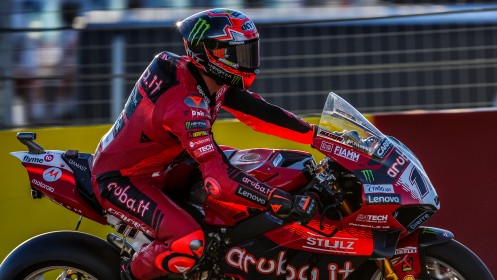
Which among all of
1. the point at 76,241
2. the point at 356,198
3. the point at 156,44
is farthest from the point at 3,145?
the point at 356,198

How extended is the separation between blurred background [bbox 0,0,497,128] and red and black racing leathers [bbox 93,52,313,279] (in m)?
1.87

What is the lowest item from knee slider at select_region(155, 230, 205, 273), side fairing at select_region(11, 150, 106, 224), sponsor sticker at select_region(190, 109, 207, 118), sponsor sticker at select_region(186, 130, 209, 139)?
knee slider at select_region(155, 230, 205, 273)

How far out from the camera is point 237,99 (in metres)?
6.43

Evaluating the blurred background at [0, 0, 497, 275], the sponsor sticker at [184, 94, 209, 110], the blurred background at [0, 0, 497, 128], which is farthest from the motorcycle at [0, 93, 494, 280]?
the blurred background at [0, 0, 497, 128]

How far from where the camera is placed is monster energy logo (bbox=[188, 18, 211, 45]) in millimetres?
5844

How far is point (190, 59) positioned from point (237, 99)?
59 cm

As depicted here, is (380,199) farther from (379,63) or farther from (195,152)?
(379,63)

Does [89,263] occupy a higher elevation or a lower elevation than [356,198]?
lower

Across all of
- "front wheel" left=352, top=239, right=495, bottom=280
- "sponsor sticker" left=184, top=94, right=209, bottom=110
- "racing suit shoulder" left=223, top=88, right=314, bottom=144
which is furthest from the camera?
"racing suit shoulder" left=223, top=88, right=314, bottom=144

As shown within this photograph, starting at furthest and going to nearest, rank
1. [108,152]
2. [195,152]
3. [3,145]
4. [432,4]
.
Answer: [432,4], [3,145], [108,152], [195,152]

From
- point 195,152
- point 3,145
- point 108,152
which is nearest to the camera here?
point 195,152

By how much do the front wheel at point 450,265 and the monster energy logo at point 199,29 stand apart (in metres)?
1.46

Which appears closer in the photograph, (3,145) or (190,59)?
(190,59)

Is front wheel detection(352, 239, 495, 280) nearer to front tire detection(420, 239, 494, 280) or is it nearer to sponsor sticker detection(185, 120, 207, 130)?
Result: front tire detection(420, 239, 494, 280)
